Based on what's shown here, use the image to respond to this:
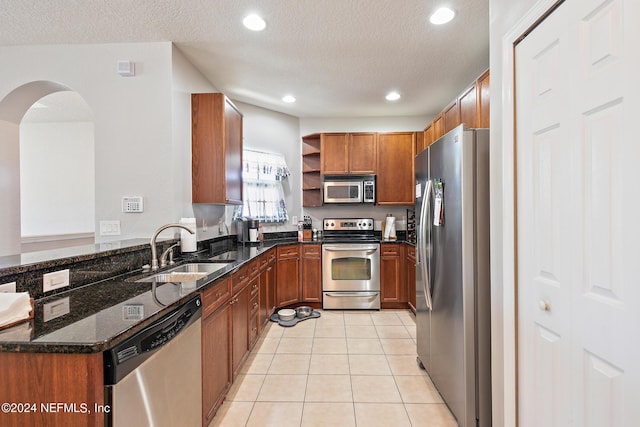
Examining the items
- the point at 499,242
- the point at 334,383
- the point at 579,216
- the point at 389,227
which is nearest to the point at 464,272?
the point at 499,242

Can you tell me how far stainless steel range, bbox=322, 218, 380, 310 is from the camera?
419 cm

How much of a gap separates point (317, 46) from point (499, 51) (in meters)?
1.56

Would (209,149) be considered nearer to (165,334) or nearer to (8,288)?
(8,288)

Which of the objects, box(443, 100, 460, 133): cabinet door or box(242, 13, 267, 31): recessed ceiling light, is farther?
box(443, 100, 460, 133): cabinet door

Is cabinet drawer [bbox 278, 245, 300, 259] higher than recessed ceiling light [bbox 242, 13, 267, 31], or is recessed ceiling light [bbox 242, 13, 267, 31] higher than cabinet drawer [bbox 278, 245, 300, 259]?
recessed ceiling light [bbox 242, 13, 267, 31]

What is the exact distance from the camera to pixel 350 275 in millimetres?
4211

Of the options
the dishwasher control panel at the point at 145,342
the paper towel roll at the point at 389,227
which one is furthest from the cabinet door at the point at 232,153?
the paper towel roll at the point at 389,227

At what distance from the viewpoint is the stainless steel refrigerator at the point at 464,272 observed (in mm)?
1786

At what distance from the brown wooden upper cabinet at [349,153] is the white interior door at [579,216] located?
3079mm

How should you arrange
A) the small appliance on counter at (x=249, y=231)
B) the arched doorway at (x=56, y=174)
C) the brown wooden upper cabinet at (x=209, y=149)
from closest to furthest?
the brown wooden upper cabinet at (x=209, y=149) < the small appliance on counter at (x=249, y=231) < the arched doorway at (x=56, y=174)

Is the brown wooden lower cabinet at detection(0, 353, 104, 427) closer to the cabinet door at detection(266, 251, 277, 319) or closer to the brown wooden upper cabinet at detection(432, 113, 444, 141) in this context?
the cabinet door at detection(266, 251, 277, 319)

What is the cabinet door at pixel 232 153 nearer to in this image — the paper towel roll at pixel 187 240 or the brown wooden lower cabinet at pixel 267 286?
the paper towel roll at pixel 187 240

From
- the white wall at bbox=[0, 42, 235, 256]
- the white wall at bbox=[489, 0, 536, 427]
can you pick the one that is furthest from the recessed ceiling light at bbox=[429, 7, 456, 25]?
the white wall at bbox=[0, 42, 235, 256]

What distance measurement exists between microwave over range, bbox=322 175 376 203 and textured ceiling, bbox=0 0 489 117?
1300 mm
